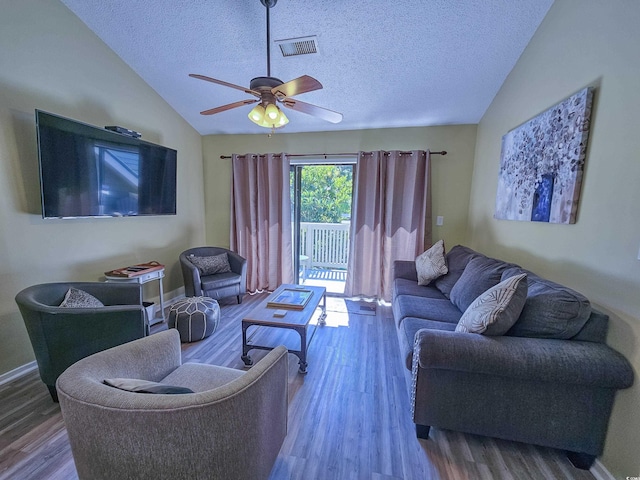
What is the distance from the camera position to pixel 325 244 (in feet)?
15.9

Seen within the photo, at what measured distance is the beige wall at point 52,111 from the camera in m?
1.95

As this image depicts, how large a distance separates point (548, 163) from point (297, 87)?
191cm

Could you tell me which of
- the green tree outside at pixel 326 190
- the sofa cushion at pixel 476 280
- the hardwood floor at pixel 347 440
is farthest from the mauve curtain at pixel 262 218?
the sofa cushion at pixel 476 280

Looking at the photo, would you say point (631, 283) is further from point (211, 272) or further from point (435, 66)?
point (211, 272)

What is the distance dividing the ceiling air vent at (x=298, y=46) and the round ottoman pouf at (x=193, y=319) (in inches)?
101

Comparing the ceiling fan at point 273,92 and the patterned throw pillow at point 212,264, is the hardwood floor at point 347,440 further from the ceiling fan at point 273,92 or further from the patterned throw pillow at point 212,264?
the ceiling fan at point 273,92

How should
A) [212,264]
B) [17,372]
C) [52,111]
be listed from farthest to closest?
[212,264], [52,111], [17,372]

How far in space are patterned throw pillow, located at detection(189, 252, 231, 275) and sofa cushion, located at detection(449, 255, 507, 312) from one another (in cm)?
286

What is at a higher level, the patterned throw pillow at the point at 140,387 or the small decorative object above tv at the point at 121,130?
the small decorative object above tv at the point at 121,130

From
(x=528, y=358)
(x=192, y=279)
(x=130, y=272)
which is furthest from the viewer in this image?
(x=192, y=279)

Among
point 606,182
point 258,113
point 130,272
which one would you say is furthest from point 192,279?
point 606,182

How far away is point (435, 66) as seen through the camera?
258 cm

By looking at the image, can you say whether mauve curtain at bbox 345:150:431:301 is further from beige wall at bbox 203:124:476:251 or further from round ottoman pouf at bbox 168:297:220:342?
round ottoman pouf at bbox 168:297:220:342

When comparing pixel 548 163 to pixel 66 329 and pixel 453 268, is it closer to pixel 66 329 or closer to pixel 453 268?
pixel 453 268
